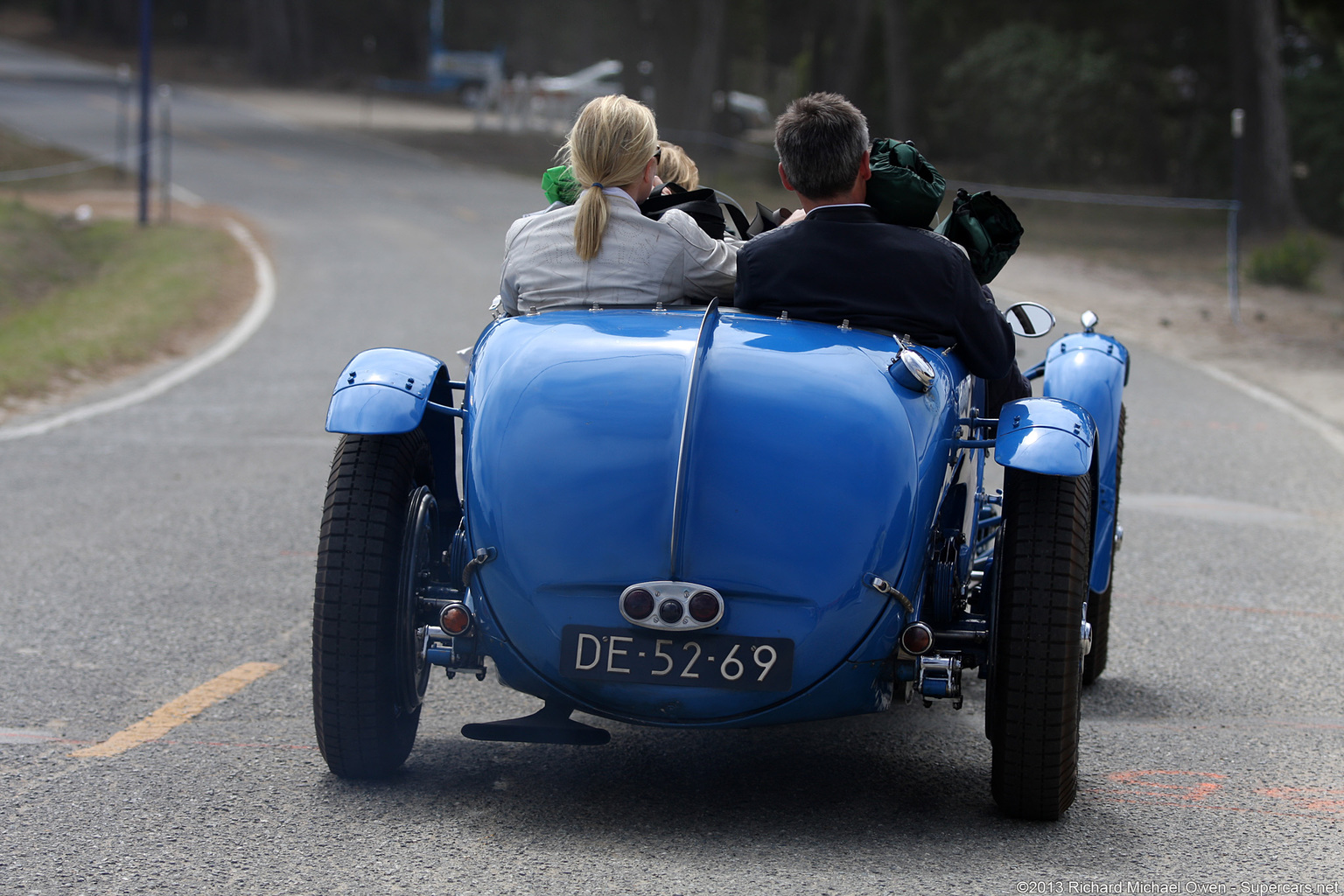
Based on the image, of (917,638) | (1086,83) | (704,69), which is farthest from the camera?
(704,69)

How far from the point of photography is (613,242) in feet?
13.5

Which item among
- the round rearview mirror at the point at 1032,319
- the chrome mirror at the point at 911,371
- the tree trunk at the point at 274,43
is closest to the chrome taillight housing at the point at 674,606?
the chrome mirror at the point at 911,371

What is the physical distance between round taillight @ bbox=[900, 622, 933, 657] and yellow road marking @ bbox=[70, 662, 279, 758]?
7.02 feet

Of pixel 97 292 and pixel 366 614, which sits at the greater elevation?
pixel 366 614

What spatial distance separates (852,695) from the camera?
11.6 ft

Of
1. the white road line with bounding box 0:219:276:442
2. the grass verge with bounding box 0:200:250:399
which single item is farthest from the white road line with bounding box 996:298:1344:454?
the grass verge with bounding box 0:200:250:399

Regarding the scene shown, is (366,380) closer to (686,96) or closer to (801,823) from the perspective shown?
(801,823)

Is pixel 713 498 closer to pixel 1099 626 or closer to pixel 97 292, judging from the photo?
pixel 1099 626

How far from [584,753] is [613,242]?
1.41 meters

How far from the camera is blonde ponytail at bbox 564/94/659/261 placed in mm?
4039

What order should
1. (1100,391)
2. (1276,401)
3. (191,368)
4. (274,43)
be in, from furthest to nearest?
(274,43)
(191,368)
(1276,401)
(1100,391)

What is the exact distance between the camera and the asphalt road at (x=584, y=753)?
132 inches

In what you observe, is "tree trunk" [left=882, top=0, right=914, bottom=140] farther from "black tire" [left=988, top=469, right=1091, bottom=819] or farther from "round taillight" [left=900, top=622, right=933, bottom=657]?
"round taillight" [left=900, top=622, right=933, bottom=657]

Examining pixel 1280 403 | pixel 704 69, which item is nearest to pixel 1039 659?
pixel 1280 403
